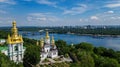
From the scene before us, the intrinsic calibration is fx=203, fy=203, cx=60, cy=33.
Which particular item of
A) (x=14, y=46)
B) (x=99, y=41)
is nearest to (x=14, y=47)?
(x=14, y=46)

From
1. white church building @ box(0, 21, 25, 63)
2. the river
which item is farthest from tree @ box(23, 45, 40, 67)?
the river

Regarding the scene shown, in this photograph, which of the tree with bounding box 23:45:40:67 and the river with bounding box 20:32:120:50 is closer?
the tree with bounding box 23:45:40:67

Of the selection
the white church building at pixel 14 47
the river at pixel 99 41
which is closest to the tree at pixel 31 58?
the white church building at pixel 14 47

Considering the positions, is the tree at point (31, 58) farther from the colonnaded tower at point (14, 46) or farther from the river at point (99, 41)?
the river at point (99, 41)

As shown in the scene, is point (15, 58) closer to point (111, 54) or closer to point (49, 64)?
point (49, 64)

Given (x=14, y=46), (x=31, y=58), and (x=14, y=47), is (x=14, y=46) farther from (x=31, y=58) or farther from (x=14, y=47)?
(x=31, y=58)

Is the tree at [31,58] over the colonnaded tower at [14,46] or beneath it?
beneath

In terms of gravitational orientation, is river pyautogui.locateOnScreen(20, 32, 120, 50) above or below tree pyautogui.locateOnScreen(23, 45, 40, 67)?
below

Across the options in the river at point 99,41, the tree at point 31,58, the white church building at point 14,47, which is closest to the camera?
the tree at point 31,58

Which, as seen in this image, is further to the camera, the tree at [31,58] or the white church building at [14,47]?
the white church building at [14,47]

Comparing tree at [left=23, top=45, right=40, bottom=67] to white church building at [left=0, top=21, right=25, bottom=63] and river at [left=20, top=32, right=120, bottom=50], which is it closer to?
white church building at [left=0, top=21, right=25, bottom=63]

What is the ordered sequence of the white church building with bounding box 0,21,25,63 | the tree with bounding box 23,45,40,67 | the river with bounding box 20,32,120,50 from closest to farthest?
the tree with bounding box 23,45,40,67
the white church building with bounding box 0,21,25,63
the river with bounding box 20,32,120,50
